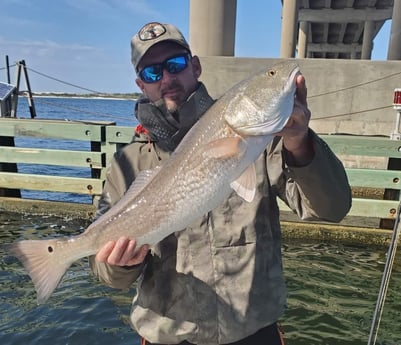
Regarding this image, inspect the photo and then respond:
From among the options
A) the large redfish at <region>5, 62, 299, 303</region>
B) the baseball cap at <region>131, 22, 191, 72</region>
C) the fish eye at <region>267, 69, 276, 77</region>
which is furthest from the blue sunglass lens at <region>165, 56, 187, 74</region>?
the fish eye at <region>267, 69, 276, 77</region>

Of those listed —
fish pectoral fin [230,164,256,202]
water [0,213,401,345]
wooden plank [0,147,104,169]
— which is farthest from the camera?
wooden plank [0,147,104,169]

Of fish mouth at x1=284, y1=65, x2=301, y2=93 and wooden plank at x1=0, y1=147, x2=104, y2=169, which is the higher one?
fish mouth at x1=284, y1=65, x2=301, y2=93

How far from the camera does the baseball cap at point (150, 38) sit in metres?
2.45

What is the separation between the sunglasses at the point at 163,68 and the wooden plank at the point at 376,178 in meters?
5.06

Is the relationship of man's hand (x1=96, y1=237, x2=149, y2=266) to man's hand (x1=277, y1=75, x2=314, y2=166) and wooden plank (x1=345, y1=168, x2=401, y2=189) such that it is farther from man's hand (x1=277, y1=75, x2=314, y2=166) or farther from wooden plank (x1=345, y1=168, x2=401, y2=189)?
wooden plank (x1=345, y1=168, x2=401, y2=189)

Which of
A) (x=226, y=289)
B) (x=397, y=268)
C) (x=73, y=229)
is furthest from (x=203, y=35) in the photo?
(x=226, y=289)

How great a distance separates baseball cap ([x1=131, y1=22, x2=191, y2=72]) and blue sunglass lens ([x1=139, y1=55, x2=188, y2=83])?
0.25ft

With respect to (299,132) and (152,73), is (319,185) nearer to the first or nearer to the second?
(299,132)

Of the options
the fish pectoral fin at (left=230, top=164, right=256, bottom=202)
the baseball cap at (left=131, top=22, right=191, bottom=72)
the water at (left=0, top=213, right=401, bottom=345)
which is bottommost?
the water at (left=0, top=213, right=401, bottom=345)

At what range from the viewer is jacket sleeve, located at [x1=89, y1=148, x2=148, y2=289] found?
2301 millimetres

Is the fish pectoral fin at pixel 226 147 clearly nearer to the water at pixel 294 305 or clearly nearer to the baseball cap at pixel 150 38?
the baseball cap at pixel 150 38

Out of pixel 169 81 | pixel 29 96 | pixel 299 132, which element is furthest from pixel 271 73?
pixel 29 96

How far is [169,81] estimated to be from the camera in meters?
2.41

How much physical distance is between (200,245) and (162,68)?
102 centimetres
